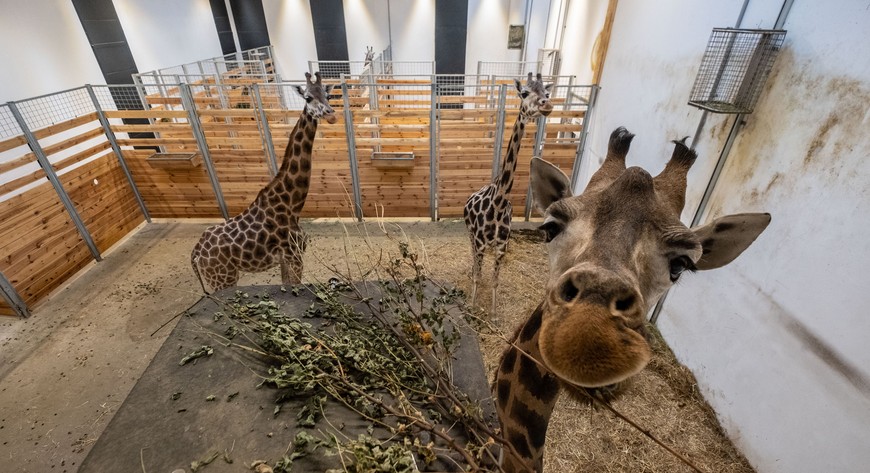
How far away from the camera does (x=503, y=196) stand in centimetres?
454

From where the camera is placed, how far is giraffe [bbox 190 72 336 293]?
13.7 ft

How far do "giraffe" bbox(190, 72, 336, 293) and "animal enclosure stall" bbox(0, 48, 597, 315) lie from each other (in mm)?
1511

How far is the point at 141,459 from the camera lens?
197 cm

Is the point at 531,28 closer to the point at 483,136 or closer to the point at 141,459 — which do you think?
the point at 483,136

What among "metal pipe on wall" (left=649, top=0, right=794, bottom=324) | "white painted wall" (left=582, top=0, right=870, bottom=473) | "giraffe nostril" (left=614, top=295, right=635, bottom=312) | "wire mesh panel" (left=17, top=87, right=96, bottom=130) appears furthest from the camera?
"wire mesh panel" (left=17, top=87, right=96, bottom=130)

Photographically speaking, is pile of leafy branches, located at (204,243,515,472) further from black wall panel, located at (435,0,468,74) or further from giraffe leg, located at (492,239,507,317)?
black wall panel, located at (435,0,468,74)

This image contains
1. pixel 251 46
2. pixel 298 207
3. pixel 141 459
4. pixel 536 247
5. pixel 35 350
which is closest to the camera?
pixel 141 459

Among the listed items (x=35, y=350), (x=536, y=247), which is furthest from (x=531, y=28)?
(x=35, y=350)

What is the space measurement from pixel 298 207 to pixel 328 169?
10.5 feet

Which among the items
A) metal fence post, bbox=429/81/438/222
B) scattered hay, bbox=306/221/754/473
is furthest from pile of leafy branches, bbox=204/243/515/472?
metal fence post, bbox=429/81/438/222

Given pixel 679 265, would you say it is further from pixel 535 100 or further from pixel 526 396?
pixel 535 100

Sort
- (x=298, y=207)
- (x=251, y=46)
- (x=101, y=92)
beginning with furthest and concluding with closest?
(x=251, y=46), (x=101, y=92), (x=298, y=207)

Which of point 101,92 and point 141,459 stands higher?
point 101,92

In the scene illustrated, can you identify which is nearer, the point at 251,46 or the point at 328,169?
the point at 328,169
